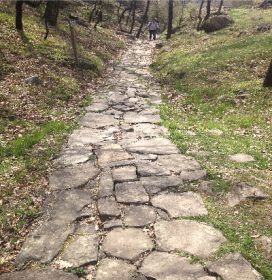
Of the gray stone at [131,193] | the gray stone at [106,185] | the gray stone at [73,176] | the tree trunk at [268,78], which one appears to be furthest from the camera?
the tree trunk at [268,78]

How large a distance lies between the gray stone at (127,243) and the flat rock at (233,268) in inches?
35.1

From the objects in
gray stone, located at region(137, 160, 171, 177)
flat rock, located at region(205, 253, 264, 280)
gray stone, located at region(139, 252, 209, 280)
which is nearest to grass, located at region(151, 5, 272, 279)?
flat rock, located at region(205, 253, 264, 280)

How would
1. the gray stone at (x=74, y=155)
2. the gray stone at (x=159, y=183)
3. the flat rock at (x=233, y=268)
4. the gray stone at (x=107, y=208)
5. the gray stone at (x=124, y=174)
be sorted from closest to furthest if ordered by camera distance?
the flat rock at (x=233, y=268), the gray stone at (x=107, y=208), the gray stone at (x=159, y=183), the gray stone at (x=124, y=174), the gray stone at (x=74, y=155)

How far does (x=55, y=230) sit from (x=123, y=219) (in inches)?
41.8

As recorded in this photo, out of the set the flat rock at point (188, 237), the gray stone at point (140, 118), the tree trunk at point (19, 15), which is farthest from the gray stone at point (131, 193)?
the tree trunk at point (19, 15)

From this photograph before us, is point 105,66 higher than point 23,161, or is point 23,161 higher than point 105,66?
point 105,66

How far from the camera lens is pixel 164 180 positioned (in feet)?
16.6

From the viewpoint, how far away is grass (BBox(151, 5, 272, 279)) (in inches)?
151

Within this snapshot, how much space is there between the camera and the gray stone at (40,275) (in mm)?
3018

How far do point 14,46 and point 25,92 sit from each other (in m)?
4.34

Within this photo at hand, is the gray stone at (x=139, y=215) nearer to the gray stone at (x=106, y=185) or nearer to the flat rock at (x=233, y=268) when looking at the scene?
the gray stone at (x=106, y=185)

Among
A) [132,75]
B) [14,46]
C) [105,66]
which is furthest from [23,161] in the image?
[105,66]

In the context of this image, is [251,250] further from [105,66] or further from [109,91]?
[105,66]

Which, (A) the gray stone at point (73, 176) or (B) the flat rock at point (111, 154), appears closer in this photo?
(A) the gray stone at point (73, 176)
